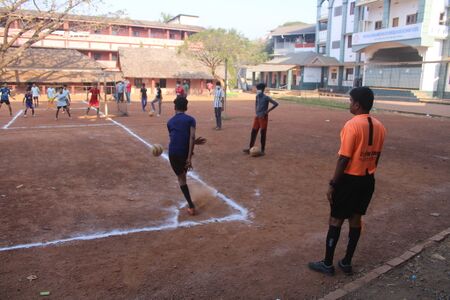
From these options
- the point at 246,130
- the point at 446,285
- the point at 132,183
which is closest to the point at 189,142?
the point at 132,183

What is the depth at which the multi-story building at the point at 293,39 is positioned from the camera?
2247 inches

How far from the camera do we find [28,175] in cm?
782

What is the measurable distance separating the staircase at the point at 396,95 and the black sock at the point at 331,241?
32179 millimetres

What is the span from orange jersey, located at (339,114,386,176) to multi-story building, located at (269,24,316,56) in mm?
54737

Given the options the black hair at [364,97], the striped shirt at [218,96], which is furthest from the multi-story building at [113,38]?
the black hair at [364,97]

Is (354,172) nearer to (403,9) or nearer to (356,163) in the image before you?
(356,163)

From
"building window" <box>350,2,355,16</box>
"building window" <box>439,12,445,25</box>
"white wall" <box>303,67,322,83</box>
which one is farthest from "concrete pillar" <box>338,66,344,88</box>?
"building window" <box>439,12,445,25</box>

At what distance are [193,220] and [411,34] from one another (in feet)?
112

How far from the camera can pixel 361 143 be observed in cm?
364

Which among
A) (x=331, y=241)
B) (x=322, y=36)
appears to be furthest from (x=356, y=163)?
(x=322, y=36)

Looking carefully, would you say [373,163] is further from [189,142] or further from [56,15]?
[56,15]

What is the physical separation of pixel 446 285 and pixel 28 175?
7.32m

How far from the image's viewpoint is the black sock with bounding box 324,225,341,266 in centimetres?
388

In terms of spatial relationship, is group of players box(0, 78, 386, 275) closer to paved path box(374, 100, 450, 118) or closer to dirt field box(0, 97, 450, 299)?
dirt field box(0, 97, 450, 299)
